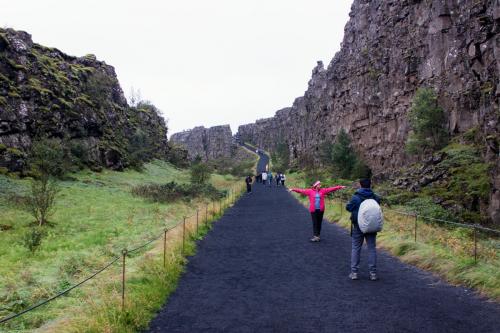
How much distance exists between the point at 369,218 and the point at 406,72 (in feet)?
160

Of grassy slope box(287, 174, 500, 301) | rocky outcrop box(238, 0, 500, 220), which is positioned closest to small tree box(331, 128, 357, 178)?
rocky outcrop box(238, 0, 500, 220)

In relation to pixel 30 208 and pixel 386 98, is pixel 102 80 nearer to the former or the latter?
pixel 386 98

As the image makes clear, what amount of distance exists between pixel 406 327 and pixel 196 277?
540cm

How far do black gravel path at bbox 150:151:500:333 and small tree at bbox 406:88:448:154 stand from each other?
105ft

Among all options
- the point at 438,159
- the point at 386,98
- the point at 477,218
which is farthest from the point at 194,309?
the point at 386,98

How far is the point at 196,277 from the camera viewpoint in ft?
33.6

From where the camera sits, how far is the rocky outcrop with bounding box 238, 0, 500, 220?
32.4 m

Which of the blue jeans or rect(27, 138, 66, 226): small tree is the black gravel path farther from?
rect(27, 138, 66, 226): small tree

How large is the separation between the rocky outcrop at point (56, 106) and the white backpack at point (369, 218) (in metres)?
33.9

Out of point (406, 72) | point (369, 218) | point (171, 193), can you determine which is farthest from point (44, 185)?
point (406, 72)

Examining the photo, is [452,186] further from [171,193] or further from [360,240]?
[171,193]

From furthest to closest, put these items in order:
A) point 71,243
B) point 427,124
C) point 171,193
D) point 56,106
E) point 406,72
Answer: point 406,72, point 56,106, point 427,124, point 171,193, point 71,243

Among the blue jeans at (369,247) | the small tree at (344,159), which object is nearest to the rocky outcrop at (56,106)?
the small tree at (344,159)

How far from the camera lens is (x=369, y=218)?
905 cm
